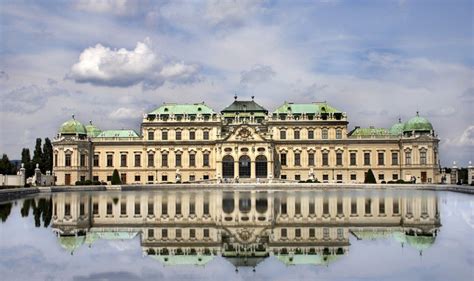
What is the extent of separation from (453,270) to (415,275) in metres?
1.24

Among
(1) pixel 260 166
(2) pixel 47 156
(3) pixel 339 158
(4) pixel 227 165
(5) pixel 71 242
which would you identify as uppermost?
(2) pixel 47 156

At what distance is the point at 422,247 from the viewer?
19.3 m

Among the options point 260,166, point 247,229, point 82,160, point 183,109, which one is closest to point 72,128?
point 82,160

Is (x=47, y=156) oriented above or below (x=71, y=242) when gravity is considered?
above

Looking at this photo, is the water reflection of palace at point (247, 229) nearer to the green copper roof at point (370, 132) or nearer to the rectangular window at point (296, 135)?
the rectangular window at point (296, 135)

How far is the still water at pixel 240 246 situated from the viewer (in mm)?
15547

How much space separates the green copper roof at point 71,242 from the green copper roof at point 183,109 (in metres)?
72.5

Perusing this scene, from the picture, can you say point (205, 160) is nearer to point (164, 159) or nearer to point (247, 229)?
point (164, 159)

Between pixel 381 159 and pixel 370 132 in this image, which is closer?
pixel 381 159

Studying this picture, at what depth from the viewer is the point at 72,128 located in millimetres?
91438

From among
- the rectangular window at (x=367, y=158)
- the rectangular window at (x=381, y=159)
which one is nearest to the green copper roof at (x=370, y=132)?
the rectangular window at (x=367, y=158)

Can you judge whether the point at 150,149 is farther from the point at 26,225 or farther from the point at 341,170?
the point at 26,225

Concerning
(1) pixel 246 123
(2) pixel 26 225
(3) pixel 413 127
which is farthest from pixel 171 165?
(2) pixel 26 225

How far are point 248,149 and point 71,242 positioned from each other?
68972 mm
